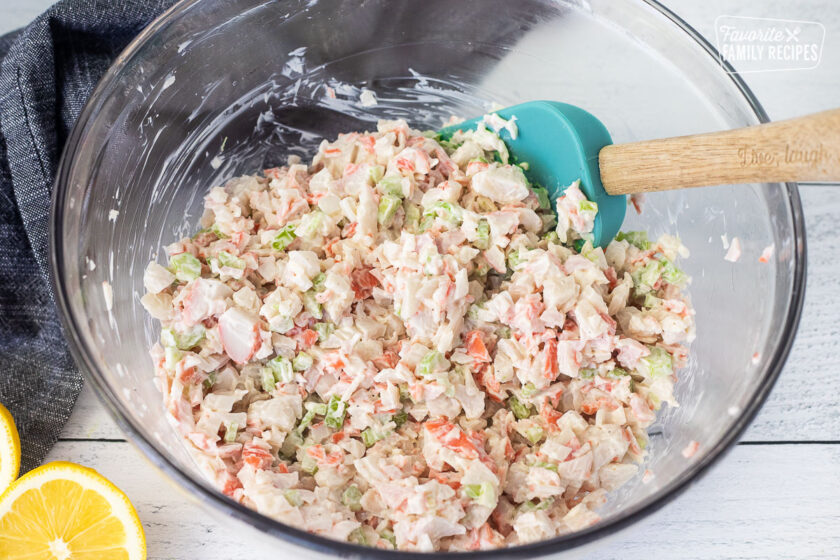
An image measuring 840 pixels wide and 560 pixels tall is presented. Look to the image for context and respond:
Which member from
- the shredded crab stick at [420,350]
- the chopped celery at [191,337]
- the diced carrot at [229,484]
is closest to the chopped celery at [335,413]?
the shredded crab stick at [420,350]

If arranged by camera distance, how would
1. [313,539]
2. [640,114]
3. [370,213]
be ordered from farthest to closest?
[640,114]
[370,213]
[313,539]

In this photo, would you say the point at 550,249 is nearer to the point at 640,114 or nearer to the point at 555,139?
the point at 555,139

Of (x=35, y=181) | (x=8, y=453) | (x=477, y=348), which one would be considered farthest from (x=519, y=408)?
(x=35, y=181)

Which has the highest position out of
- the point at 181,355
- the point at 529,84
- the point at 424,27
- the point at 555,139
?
the point at 424,27

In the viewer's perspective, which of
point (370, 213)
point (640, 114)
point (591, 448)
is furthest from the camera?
point (640, 114)

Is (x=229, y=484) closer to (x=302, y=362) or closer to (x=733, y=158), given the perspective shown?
(x=302, y=362)

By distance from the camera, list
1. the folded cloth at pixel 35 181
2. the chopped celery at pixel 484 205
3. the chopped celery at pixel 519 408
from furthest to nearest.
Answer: the folded cloth at pixel 35 181
the chopped celery at pixel 484 205
the chopped celery at pixel 519 408

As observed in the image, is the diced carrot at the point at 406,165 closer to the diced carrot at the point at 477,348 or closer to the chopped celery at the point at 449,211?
the chopped celery at the point at 449,211

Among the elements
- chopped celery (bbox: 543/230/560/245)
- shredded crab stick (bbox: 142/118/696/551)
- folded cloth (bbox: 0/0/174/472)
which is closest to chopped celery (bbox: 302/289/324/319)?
shredded crab stick (bbox: 142/118/696/551)

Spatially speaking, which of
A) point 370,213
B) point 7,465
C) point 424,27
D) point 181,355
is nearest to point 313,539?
point 181,355
